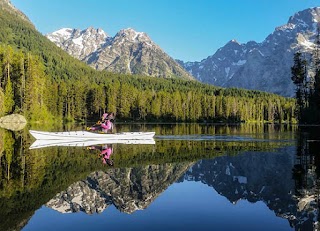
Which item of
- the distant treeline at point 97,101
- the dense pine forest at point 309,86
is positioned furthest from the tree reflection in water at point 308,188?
the distant treeline at point 97,101

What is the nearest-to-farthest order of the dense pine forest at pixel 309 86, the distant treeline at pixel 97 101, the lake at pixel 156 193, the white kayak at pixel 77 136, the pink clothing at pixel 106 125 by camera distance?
the lake at pixel 156 193 → the white kayak at pixel 77 136 → the pink clothing at pixel 106 125 → the dense pine forest at pixel 309 86 → the distant treeline at pixel 97 101

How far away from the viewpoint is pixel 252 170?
1099 inches

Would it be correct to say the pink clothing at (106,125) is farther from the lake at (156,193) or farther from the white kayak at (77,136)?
the lake at (156,193)

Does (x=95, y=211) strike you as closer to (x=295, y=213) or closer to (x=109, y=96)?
(x=295, y=213)

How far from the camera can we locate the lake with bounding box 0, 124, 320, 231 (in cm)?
1461

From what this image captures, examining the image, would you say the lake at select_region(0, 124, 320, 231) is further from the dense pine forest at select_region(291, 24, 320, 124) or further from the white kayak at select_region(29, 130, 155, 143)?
the dense pine forest at select_region(291, 24, 320, 124)

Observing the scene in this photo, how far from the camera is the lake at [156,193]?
14609mm

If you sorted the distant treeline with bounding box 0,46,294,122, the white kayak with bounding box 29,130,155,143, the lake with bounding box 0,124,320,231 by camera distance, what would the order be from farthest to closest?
the distant treeline with bounding box 0,46,294,122, the white kayak with bounding box 29,130,155,143, the lake with bounding box 0,124,320,231

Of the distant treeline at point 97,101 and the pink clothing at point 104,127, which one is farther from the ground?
the distant treeline at point 97,101

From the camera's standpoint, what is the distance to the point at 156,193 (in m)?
20.0

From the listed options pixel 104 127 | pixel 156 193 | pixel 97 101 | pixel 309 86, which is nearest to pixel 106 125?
pixel 104 127

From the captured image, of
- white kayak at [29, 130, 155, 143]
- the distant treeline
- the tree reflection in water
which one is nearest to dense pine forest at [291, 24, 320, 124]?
white kayak at [29, 130, 155, 143]

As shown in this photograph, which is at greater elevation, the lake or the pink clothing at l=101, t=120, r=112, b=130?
the pink clothing at l=101, t=120, r=112, b=130

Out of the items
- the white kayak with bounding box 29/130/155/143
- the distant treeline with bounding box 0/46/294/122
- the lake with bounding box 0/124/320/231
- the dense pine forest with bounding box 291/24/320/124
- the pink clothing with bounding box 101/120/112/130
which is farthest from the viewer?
the distant treeline with bounding box 0/46/294/122
